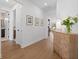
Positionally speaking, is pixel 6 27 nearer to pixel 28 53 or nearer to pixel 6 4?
pixel 6 4

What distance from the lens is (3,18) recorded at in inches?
375

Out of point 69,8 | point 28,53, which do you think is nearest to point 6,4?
point 28,53

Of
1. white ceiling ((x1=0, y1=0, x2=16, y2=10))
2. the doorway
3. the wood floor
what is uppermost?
white ceiling ((x1=0, y1=0, x2=16, y2=10))

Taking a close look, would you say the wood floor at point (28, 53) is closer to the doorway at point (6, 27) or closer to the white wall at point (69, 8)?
the white wall at point (69, 8)

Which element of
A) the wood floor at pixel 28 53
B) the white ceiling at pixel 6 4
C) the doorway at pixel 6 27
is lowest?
the wood floor at pixel 28 53

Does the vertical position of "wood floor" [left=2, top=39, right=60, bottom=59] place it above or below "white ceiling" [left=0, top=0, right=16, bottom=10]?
below

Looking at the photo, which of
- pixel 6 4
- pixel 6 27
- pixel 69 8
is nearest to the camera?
pixel 69 8

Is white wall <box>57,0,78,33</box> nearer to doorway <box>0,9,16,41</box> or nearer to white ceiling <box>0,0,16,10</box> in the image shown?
white ceiling <box>0,0,16,10</box>

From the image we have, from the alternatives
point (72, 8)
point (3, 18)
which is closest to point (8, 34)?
point (3, 18)

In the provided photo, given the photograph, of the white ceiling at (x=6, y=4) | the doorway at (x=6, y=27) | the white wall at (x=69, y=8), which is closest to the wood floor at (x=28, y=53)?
the white wall at (x=69, y=8)

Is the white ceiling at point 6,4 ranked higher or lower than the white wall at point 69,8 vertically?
higher

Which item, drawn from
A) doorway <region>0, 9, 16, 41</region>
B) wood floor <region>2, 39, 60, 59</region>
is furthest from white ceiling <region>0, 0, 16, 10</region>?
wood floor <region>2, 39, 60, 59</region>

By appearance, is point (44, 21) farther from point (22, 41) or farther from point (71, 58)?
point (71, 58)

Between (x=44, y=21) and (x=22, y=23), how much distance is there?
5051 mm
